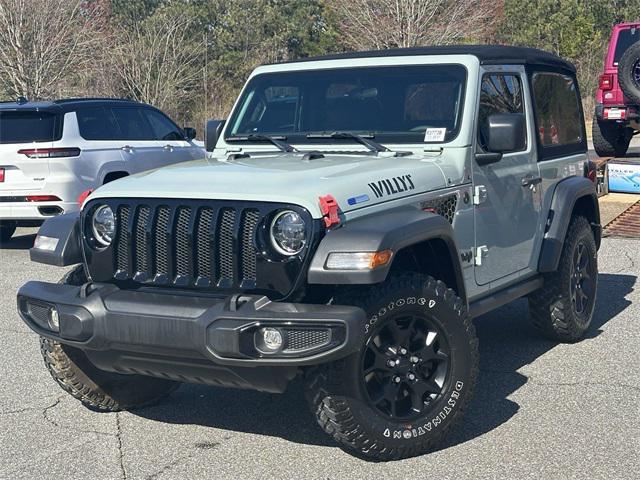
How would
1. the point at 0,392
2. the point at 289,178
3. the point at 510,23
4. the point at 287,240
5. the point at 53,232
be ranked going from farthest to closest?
the point at 510,23 < the point at 0,392 < the point at 53,232 < the point at 289,178 < the point at 287,240

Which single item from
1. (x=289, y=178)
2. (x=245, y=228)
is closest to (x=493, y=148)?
(x=289, y=178)

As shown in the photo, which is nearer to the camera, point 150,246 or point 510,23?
point 150,246

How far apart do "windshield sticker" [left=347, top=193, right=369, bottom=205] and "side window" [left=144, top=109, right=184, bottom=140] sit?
8196 millimetres

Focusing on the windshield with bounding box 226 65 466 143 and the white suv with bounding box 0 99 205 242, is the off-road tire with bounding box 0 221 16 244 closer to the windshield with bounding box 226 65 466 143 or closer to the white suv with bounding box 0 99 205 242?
the white suv with bounding box 0 99 205 242

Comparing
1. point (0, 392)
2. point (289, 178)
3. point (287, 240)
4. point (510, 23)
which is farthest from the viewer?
point (510, 23)

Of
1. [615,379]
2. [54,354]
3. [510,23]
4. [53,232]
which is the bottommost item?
[510,23]

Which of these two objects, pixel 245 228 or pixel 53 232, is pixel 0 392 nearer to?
pixel 53 232

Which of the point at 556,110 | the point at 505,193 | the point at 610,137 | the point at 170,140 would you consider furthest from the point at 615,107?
the point at 505,193

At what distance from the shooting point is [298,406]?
17.8 feet

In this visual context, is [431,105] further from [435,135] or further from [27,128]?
[27,128]

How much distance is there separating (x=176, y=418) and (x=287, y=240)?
150cm

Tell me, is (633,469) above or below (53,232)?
below

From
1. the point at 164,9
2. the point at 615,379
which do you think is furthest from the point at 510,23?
the point at 615,379

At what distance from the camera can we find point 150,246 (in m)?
4.53
